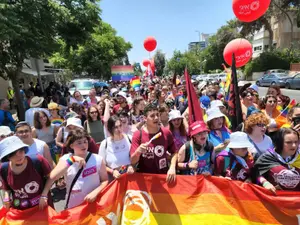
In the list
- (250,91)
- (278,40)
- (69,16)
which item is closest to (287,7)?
(278,40)

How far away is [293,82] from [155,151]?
20.6m

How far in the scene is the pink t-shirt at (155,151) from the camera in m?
2.91

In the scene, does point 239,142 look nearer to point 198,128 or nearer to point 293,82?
point 198,128

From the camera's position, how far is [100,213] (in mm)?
2705

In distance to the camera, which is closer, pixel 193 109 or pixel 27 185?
pixel 27 185

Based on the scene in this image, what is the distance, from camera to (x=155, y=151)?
2949mm

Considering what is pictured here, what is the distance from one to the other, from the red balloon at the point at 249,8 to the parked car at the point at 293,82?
48.9 feet

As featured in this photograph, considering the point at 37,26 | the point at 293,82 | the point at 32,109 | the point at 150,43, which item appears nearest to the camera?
the point at 32,109

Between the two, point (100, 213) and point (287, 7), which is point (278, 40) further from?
point (100, 213)

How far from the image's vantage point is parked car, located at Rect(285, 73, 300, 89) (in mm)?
19470

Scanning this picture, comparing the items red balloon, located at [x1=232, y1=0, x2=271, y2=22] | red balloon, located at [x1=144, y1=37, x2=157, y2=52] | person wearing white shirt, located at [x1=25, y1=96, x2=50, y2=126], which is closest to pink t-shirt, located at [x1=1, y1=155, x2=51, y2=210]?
person wearing white shirt, located at [x1=25, y1=96, x2=50, y2=126]

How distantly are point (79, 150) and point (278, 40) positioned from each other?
4776 cm

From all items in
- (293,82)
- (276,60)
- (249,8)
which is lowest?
(293,82)

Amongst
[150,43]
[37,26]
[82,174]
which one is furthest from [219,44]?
[82,174]
